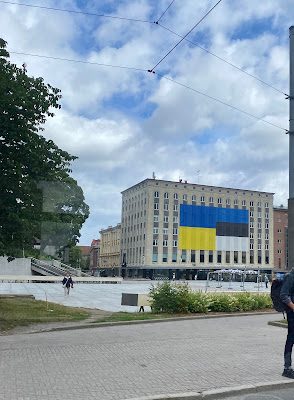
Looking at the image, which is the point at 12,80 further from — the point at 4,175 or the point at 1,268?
the point at 1,268

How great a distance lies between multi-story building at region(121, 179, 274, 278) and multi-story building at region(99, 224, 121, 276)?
55.2 feet

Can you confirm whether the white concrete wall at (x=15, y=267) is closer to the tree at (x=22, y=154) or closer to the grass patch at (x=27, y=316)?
the grass patch at (x=27, y=316)

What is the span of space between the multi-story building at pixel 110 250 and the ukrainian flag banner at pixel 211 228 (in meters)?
36.4

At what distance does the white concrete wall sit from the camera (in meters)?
53.2

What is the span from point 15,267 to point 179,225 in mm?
42621

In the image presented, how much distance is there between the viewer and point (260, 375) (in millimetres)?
7211

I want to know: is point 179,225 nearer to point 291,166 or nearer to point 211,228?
point 211,228

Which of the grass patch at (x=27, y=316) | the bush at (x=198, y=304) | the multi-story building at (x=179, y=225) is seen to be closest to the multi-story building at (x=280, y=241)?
the multi-story building at (x=179, y=225)

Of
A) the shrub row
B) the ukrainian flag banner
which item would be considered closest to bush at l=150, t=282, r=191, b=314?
the shrub row

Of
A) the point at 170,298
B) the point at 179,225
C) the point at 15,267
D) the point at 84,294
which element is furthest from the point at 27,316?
the point at 179,225

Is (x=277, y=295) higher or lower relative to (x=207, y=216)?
A: lower

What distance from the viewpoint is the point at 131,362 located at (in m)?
7.80

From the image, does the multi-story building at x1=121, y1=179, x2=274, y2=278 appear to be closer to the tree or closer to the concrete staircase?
the concrete staircase

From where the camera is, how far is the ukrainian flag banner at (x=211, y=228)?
69.8 m
